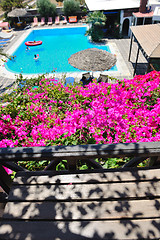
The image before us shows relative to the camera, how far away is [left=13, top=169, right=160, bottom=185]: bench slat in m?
2.90

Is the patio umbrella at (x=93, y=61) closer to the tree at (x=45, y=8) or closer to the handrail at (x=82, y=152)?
the handrail at (x=82, y=152)

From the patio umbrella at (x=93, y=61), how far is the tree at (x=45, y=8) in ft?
86.4

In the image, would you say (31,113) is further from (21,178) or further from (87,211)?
(87,211)

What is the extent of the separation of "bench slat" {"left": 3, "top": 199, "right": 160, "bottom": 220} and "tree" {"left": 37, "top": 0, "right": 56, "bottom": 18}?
132ft

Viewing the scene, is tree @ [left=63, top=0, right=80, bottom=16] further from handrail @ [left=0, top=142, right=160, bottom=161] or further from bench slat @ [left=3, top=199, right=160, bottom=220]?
bench slat @ [left=3, top=199, right=160, bottom=220]

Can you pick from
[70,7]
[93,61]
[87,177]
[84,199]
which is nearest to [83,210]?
[84,199]

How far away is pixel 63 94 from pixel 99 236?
15.4ft

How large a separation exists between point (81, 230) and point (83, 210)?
0.27 metres

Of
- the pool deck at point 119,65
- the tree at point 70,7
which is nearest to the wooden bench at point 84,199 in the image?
the pool deck at point 119,65

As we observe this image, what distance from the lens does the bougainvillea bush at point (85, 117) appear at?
171 inches

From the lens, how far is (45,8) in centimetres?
3406

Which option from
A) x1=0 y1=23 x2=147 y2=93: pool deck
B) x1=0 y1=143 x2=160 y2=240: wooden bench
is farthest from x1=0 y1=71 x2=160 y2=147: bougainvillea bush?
x1=0 y1=23 x2=147 y2=93: pool deck

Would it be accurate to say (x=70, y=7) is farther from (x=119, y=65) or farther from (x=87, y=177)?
(x=87, y=177)

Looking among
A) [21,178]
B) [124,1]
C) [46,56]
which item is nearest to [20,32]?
[46,56]
